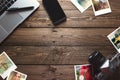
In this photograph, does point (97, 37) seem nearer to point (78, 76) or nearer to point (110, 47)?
point (110, 47)

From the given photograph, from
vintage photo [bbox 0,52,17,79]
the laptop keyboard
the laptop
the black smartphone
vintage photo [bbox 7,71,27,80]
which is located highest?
the laptop keyboard

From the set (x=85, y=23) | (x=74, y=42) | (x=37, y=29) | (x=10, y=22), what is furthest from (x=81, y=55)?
(x=10, y=22)

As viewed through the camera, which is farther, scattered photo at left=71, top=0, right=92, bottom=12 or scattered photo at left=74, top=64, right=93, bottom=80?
scattered photo at left=71, top=0, right=92, bottom=12

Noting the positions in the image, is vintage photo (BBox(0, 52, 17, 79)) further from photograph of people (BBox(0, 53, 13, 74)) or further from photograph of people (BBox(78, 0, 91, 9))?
photograph of people (BBox(78, 0, 91, 9))

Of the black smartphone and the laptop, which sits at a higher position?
the laptop

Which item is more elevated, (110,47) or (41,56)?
(41,56)

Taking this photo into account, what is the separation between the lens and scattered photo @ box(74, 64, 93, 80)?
153 centimetres

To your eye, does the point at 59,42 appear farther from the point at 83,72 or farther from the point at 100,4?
the point at 100,4

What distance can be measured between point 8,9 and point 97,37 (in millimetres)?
531

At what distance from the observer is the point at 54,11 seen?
64.3 inches

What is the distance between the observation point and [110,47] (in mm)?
1568

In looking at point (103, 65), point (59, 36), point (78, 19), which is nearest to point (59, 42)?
point (59, 36)

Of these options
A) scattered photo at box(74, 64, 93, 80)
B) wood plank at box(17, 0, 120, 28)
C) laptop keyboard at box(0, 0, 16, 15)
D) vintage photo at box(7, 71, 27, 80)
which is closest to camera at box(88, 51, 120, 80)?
scattered photo at box(74, 64, 93, 80)

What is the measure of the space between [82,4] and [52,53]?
13.5 inches
